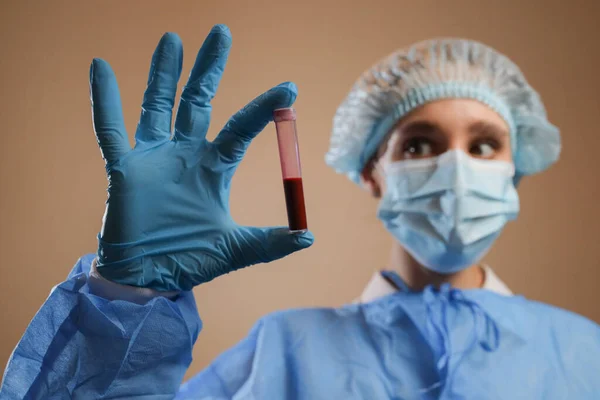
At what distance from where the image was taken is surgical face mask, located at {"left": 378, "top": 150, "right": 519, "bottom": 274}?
3.97ft

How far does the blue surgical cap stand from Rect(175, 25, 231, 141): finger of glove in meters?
0.54

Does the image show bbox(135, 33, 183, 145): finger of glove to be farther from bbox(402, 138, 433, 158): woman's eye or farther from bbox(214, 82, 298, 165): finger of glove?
bbox(402, 138, 433, 158): woman's eye

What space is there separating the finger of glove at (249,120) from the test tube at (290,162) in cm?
2

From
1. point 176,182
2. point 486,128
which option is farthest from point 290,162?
point 486,128

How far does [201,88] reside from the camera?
2.97ft

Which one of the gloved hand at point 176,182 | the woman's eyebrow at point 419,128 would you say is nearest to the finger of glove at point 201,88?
the gloved hand at point 176,182

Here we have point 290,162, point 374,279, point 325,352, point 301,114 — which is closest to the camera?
point 290,162

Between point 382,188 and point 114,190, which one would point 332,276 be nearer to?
point 382,188

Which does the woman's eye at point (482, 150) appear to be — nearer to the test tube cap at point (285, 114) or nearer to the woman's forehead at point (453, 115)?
the woman's forehead at point (453, 115)

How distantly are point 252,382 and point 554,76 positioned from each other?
63.1 inches

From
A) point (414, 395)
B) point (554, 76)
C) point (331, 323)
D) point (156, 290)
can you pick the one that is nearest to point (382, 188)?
point (331, 323)

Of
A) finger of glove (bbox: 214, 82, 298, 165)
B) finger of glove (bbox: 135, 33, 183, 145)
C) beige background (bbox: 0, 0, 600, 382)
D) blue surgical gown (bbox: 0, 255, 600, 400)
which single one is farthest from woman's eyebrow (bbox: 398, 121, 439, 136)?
beige background (bbox: 0, 0, 600, 382)

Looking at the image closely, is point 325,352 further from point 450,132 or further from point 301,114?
point 301,114

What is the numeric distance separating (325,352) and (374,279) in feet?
1.02
